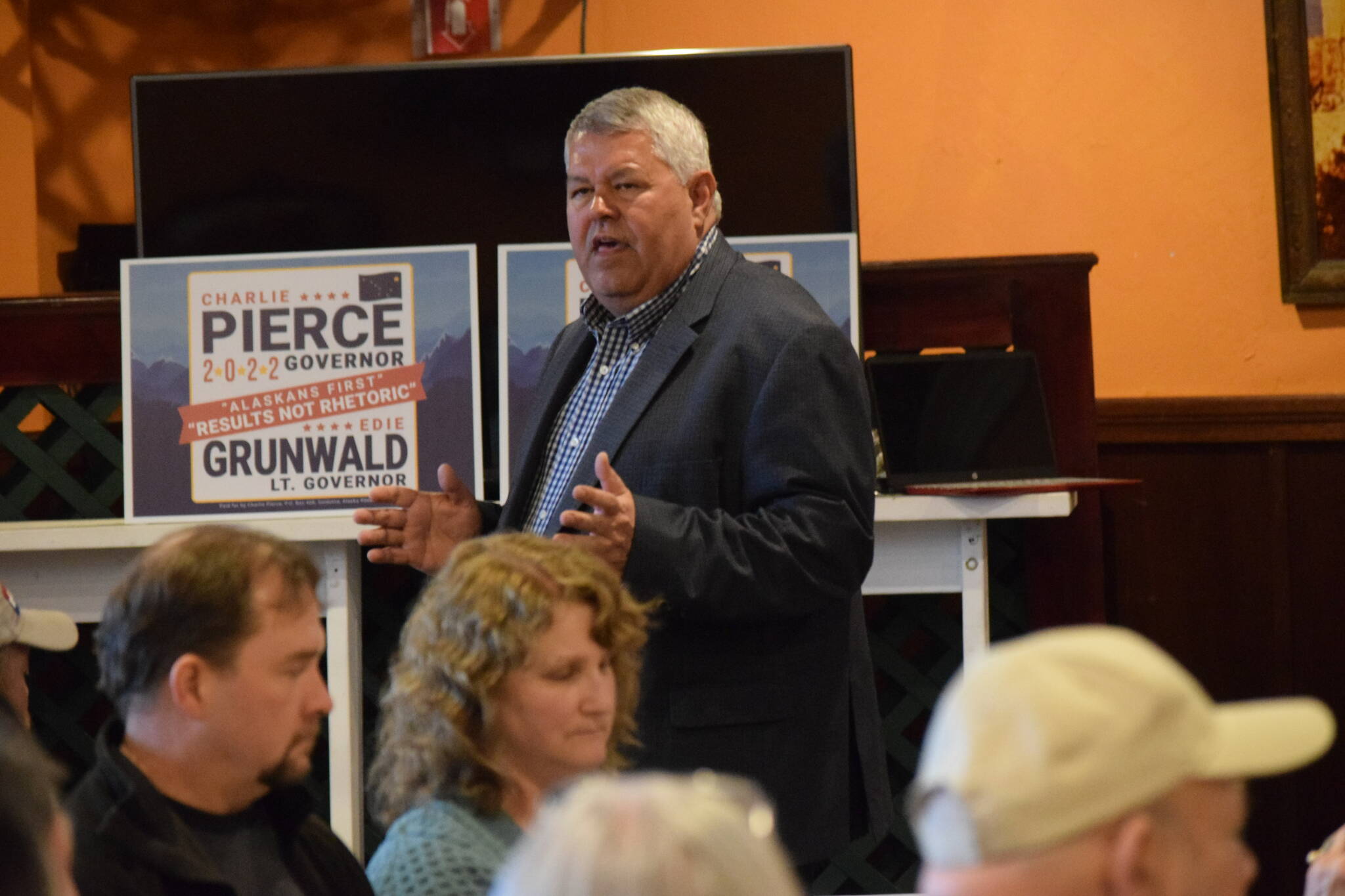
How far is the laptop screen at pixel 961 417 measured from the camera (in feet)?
9.93

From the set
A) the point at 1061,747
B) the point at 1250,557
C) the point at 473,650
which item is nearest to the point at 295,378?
the point at 473,650

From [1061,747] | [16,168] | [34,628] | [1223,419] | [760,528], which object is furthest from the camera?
[16,168]

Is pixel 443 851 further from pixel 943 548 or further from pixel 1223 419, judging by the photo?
pixel 1223 419

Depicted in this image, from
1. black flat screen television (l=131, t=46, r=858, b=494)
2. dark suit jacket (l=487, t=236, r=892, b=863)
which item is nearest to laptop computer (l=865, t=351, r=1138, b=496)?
black flat screen television (l=131, t=46, r=858, b=494)

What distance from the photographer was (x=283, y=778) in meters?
1.59

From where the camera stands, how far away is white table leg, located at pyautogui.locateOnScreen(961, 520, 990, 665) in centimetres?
299

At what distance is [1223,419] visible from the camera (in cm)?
387

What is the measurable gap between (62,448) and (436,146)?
1032 mm

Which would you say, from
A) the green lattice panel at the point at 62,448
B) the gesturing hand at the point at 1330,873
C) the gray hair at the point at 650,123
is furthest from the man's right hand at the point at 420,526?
the gesturing hand at the point at 1330,873

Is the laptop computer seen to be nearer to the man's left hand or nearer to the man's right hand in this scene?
the man's right hand

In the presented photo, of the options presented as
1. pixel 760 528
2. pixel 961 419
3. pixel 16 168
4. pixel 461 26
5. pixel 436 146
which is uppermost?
pixel 461 26

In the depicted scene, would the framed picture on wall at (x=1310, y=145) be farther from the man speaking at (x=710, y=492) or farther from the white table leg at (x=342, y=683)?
the white table leg at (x=342, y=683)

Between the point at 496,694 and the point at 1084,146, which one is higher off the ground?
the point at 1084,146

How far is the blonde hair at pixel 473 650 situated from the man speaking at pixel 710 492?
9.8 inches
